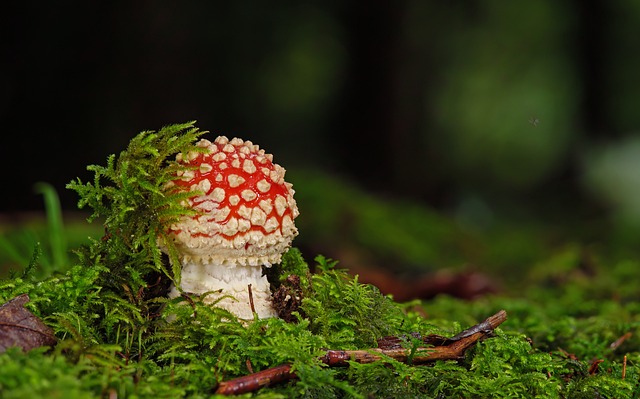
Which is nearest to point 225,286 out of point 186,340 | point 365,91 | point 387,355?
point 186,340

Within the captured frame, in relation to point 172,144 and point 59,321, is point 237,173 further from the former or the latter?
point 59,321

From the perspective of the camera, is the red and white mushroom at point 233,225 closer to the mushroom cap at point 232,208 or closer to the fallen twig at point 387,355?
the mushroom cap at point 232,208

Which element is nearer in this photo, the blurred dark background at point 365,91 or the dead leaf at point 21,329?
the dead leaf at point 21,329

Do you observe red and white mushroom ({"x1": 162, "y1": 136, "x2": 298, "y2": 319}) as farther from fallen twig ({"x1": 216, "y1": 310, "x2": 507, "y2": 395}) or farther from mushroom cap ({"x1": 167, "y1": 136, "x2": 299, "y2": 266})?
fallen twig ({"x1": 216, "y1": 310, "x2": 507, "y2": 395})

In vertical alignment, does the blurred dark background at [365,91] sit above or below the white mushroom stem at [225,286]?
above

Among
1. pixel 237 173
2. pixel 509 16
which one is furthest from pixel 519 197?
pixel 237 173

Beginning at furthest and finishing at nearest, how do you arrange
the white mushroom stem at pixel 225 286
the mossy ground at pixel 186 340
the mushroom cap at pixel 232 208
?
1. the white mushroom stem at pixel 225 286
2. the mushroom cap at pixel 232 208
3. the mossy ground at pixel 186 340

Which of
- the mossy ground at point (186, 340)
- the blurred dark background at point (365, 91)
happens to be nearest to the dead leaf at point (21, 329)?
the mossy ground at point (186, 340)

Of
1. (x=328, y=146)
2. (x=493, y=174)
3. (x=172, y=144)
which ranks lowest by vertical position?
(x=172, y=144)
